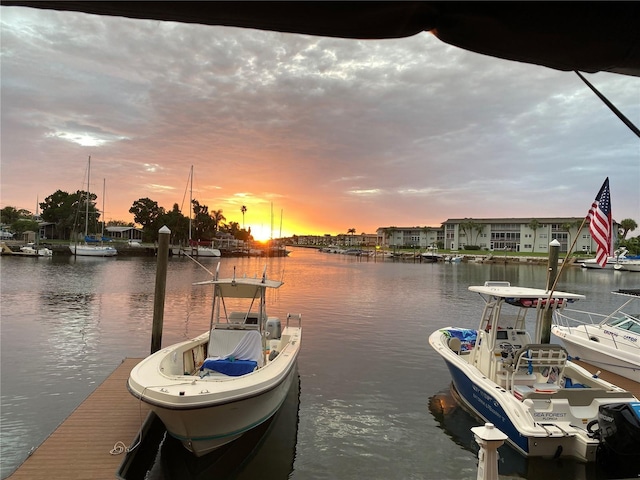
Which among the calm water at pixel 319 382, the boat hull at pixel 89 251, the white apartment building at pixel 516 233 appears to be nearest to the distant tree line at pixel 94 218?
the boat hull at pixel 89 251

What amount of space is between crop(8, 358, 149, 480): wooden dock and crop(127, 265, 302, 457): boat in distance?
980mm

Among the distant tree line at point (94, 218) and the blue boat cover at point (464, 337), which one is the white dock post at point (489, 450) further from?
the distant tree line at point (94, 218)

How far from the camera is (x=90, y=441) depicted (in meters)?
7.82

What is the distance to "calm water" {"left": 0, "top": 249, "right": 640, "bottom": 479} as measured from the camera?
8.95m

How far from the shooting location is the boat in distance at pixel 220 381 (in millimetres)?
7492

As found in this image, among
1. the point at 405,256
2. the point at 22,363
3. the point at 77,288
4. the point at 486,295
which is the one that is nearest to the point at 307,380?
the point at 486,295

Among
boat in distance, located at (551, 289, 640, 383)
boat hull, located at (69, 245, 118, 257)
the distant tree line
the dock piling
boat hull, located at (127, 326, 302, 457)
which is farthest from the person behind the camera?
the distant tree line

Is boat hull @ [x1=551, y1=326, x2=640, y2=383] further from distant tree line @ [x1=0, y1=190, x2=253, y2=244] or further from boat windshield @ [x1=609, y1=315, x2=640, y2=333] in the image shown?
distant tree line @ [x1=0, y1=190, x2=253, y2=244]

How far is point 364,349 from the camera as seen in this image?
1794 centimetres

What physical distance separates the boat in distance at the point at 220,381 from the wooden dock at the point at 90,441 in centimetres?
98

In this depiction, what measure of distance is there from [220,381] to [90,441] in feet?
8.42

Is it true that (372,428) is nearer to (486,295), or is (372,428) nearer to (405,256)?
(486,295)

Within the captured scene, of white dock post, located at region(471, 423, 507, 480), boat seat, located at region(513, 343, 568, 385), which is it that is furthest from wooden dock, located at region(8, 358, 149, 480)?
boat seat, located at region(513, 343, 568, 385)

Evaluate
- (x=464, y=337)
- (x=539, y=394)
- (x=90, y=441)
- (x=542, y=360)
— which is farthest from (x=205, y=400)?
(x=464, y=337)
